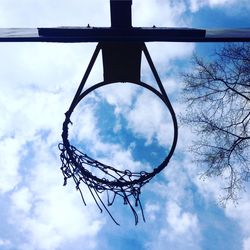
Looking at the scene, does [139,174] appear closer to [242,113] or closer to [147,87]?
[147,87]

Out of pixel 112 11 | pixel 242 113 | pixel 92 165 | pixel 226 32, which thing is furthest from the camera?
pixel 242 113

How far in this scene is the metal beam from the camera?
378 centimetres

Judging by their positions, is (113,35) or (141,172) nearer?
(113,35)

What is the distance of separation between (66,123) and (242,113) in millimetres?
6817

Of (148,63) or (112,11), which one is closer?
(112,11)

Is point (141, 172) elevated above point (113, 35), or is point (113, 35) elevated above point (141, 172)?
point (113, 35)

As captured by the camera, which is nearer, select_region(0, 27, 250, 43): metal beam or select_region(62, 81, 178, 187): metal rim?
select_region(0, 27, 250, 43): metal beam

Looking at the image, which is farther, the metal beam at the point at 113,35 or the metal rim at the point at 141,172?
the metal rim at the point at 141,172

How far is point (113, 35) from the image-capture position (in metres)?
3.85

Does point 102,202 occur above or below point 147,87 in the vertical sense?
below

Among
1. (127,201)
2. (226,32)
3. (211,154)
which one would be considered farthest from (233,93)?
(127,201)

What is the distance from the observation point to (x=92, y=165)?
4.46 m

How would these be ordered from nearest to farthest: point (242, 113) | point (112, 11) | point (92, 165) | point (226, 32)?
1. point (112, 11)
2. point (226, 32)
3. point (92, 165)
4. point (242, 113)

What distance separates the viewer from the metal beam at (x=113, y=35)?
378cm
